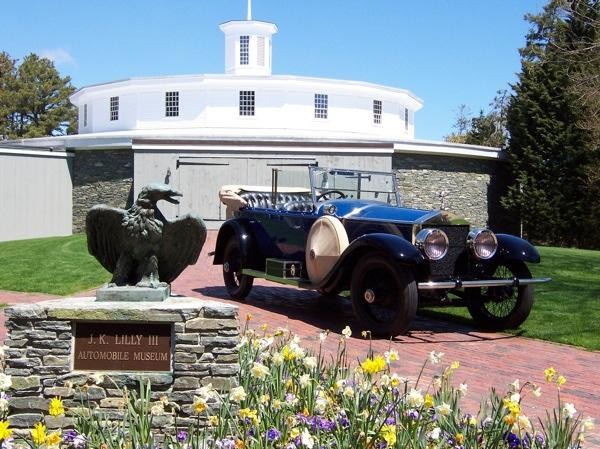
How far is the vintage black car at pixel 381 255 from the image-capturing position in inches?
294

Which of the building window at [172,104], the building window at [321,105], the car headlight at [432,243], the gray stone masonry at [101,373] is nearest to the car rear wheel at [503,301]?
the car headlight at [432,243]

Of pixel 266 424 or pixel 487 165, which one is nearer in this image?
pixel 266 424

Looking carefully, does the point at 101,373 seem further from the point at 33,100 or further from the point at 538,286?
the point at 33,100

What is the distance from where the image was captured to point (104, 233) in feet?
15.9

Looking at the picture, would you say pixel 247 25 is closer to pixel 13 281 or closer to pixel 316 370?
pixel 13 281

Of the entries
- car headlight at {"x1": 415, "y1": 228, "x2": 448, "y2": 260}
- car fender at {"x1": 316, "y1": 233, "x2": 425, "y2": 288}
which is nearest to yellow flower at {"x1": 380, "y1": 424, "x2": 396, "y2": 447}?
car fender at {"x1": 316, "y1": 233, "x2": 425, "y2": 288}

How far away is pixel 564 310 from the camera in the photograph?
30.5 feet

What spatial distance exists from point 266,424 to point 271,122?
2814cm

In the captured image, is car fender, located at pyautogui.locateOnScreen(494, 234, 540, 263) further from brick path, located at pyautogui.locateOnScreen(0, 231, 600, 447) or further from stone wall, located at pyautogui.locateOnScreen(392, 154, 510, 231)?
stone wall, located at pyautogui.locateOnScreen(392, 154, 510, 231)

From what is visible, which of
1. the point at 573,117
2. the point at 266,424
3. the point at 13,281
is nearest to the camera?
the point at 266,424

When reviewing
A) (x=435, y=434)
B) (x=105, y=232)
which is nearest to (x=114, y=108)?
(x=105, y=232)

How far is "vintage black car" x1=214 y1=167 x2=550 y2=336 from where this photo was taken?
746 cm

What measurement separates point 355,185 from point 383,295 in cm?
236

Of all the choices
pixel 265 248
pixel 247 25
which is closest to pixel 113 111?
pixel 247 25
